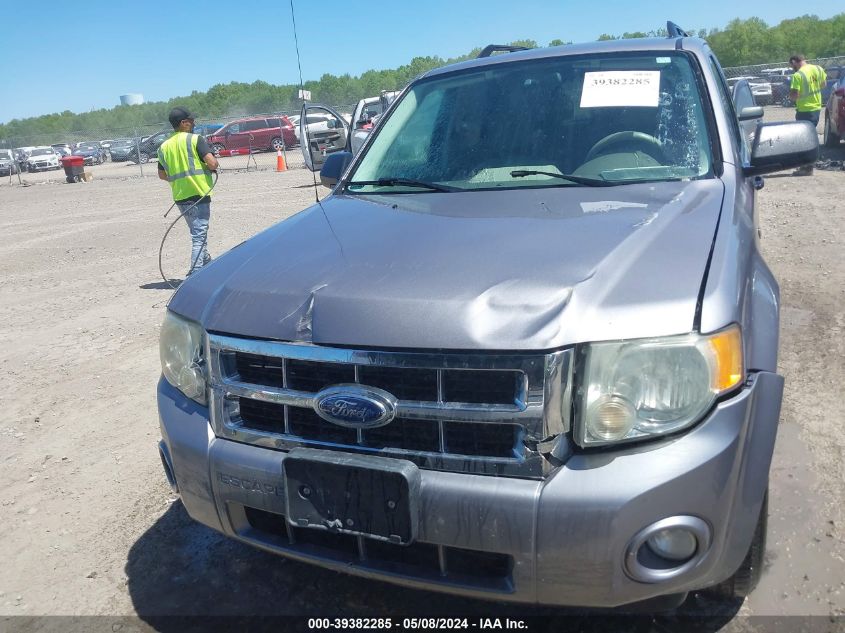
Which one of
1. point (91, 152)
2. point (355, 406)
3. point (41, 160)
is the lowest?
point (91, 152)

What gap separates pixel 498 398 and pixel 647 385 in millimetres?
394

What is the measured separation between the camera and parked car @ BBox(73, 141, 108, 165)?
149 ft

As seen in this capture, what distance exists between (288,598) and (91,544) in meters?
1.09

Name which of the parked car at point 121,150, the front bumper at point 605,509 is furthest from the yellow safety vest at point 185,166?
the parked car at point 121,150

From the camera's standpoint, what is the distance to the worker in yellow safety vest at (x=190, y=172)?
8078 mm

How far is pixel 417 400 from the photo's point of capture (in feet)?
6.64

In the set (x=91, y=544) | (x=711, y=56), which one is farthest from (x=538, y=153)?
(x=91, y=544)

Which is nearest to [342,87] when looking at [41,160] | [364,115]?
[41,160]

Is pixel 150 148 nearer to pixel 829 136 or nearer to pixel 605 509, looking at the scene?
pixel 829 136

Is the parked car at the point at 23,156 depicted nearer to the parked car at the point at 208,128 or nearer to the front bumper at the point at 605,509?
the parked car at the point at 208,128

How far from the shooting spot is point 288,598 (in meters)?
2.76

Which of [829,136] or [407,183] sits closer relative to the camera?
[407,183]

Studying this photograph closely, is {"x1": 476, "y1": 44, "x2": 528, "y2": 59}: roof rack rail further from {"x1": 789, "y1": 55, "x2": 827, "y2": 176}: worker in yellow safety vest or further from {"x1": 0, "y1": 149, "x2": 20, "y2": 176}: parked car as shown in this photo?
{"x1": 0, "y1": 149, "x2": 20, "y2": 176}: parked car

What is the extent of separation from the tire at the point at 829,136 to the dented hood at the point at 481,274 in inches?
551
